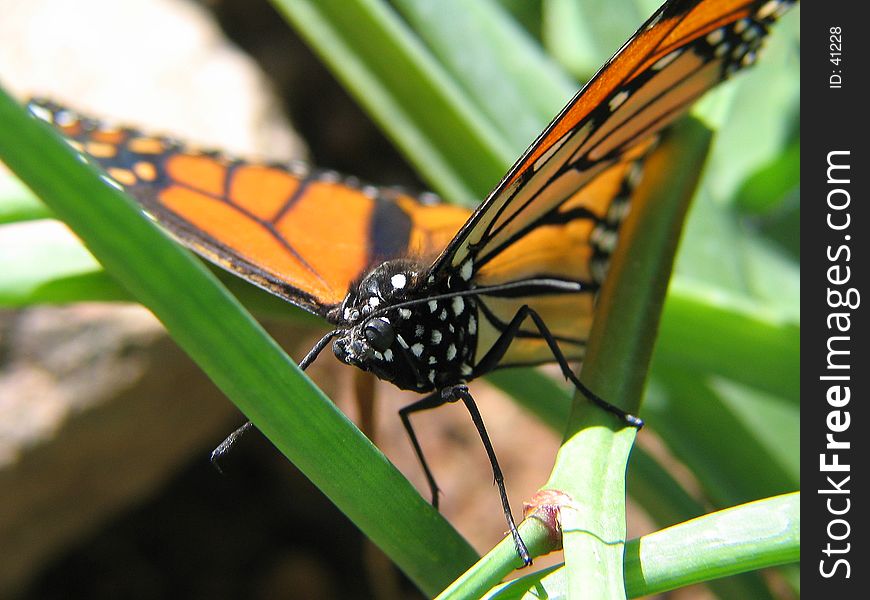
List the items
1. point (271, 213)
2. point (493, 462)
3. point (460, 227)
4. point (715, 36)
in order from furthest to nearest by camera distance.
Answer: point (271, 213) < point (460, 227) < point (715, 36) < point (493, 462)

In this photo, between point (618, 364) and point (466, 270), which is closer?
point (618, 364)

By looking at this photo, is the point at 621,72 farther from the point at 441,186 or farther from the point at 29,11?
the point at 29,11

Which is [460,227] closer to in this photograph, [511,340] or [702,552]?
[511,340]

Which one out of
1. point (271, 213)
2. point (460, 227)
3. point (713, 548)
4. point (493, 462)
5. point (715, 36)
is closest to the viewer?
point (713, 548)

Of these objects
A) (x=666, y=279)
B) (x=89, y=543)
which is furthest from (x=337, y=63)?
(x=89, y=543)

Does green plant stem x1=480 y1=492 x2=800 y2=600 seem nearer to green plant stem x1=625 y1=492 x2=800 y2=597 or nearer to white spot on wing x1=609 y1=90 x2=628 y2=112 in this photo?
green plant stem x1=625 y1=492 x2=800 y2=597

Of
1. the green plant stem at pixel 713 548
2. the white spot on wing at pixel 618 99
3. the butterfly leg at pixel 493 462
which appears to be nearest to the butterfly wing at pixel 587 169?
the white spot on wing at pixel 618 99
